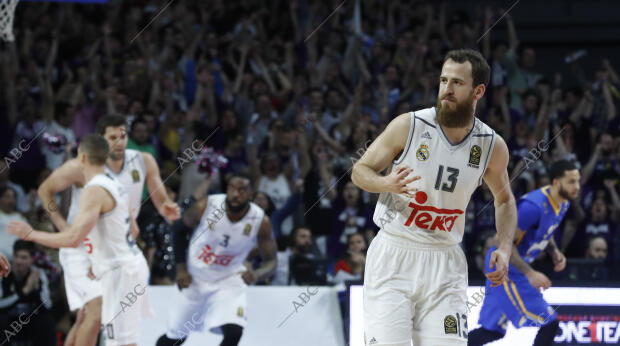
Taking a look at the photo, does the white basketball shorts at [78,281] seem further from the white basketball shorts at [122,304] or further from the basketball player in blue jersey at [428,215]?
the basketball player in blue jersey at [428,215]

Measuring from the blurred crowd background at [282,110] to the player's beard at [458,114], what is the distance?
12.3 ft

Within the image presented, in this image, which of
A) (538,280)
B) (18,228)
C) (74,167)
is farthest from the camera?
(74,167)

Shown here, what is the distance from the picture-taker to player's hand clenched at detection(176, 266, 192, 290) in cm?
671

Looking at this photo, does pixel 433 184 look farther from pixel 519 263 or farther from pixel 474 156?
pixel 519 263

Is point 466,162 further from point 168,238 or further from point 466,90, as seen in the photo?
point 168,238

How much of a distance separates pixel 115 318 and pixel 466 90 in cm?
333

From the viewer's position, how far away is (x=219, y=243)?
6.80 metres

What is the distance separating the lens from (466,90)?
4176 mm

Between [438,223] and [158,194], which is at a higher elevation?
[438,223]

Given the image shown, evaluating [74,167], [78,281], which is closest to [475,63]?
[74,167]

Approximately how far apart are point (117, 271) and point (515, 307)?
3.12 meters

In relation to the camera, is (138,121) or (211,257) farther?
(138,121)

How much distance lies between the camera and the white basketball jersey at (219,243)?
6773mm

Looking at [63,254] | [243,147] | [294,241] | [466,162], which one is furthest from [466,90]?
[243,147]
